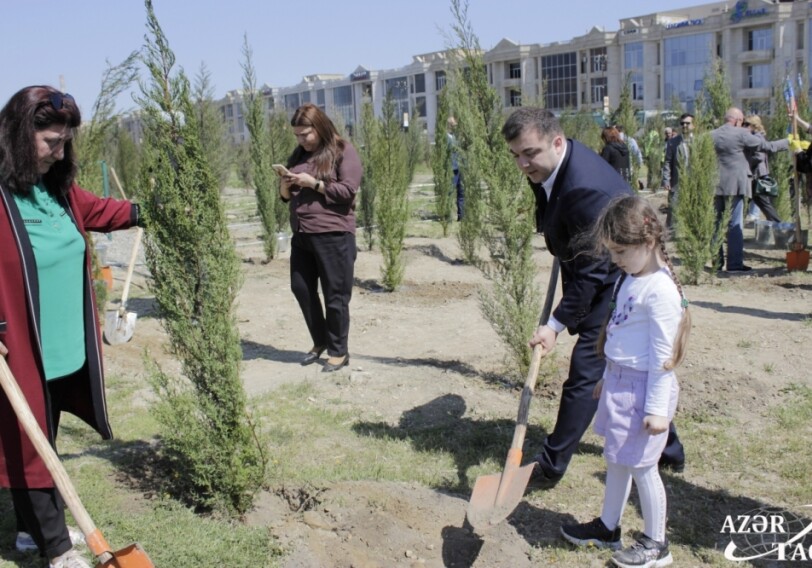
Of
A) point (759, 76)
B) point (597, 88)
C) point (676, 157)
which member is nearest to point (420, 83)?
point (597, 88)

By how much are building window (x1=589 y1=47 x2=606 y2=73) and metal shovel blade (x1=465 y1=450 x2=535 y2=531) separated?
72.6 metres

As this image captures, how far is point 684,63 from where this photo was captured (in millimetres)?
64375

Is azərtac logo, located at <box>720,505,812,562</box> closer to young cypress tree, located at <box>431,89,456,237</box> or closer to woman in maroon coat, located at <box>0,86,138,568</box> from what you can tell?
woman in maroon coat, located at <box>0,86,138,568</box>

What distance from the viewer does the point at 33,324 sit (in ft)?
9.37

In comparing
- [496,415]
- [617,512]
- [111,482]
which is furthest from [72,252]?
[496,415]

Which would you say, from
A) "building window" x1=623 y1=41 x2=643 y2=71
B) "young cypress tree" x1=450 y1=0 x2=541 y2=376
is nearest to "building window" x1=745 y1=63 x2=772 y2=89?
"building window" x1=623 y1=41 x2=643 y2=71

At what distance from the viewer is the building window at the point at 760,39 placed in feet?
193

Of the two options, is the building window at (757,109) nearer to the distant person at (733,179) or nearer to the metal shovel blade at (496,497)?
the distant person at (733,179)

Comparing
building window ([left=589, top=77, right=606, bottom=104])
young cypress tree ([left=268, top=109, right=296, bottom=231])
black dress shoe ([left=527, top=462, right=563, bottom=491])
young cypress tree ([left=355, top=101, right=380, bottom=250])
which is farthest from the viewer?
building window ([left=589, top=77, right=606, bottom=104])

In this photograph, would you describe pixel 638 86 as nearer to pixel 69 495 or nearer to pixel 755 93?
pixel 755 93

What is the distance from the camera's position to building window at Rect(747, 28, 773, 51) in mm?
58750

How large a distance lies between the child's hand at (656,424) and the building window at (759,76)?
2502 inches

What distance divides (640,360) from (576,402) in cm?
77

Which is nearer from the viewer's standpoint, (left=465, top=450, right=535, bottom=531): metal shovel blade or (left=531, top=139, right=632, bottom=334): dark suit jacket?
(left=465, top=450, right=535, bottom=531): metal shovel blade
